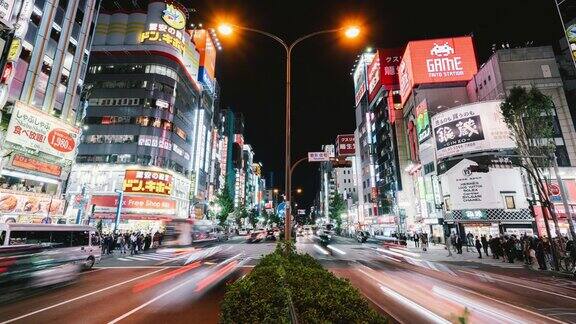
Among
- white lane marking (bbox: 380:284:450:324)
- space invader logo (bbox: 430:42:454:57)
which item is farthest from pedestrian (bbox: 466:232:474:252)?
space invader logo (bbox: 430:42:454:57)

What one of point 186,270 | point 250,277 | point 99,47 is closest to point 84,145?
point 99,47

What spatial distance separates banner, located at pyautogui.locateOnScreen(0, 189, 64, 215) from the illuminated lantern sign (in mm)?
15413

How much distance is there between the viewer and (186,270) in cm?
1723

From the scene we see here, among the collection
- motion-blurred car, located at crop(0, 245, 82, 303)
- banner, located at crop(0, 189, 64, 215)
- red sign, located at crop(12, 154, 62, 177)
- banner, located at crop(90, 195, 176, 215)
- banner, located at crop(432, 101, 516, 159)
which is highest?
banner, located at crop(432, 101, 516, 159)

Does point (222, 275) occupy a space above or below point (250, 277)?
→ below

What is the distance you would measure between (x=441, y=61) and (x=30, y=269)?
55305 mm

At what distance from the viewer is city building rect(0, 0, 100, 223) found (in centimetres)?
2297

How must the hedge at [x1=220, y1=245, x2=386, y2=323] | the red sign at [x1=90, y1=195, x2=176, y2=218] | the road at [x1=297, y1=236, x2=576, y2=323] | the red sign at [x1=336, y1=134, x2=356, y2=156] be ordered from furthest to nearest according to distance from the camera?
the red sign at [x1=90, y1=195, x2=176, y2=218] → the red sign at [x1=336, y1=134, x2=356, y2=156] → the road at [x1=297, y1=236, x2=576, y2=323] → the hedge at [x1=220, y1=245, x2=386, y2=323]

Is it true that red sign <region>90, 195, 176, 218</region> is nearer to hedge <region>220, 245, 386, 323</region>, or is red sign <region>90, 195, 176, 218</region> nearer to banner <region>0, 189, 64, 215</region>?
banner <region>0, 189, 64, 215</region>

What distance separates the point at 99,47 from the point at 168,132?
70.7ft

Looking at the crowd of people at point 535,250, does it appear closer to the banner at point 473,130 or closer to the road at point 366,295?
the road at point 366,295

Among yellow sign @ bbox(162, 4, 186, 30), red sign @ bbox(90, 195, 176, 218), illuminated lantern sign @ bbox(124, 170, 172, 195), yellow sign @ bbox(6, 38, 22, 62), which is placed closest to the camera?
yellow sign @ bbox(6, 38, 22, 62)

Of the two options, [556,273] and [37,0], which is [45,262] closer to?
[556,273]

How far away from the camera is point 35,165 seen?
25781 millimetres
